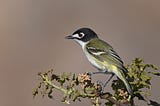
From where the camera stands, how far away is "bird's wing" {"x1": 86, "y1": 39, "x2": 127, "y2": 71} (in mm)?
3840

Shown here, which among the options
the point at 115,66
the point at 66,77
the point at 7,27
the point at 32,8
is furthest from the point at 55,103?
the point at 66,77

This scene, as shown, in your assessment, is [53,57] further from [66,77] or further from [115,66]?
[66,77]

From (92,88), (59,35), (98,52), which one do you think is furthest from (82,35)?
(59,35)

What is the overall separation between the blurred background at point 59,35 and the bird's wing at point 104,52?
777cm

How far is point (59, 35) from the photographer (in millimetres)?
16188

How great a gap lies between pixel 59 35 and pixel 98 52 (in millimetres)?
11983

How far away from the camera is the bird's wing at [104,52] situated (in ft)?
12.6

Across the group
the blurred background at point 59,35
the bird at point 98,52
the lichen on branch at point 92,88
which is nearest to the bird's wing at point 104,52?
the bird at point 98,52

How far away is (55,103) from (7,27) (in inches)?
177

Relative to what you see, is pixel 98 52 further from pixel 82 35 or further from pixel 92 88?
pixel 92 88

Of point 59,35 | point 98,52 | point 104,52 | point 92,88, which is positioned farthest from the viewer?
point 59,35

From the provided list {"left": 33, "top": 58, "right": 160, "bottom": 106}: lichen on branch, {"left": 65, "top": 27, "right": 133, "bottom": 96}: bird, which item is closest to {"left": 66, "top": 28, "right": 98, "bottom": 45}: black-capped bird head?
{"left": 65, "top": 27, "right": 133, "bottom": 96}: bird

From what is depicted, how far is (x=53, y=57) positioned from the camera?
15.1m

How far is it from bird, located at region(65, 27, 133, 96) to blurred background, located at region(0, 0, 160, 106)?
7784mm
